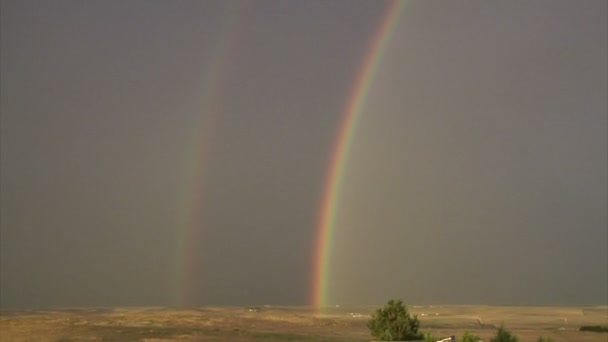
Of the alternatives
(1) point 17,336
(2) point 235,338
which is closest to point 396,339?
(2) point 235,338

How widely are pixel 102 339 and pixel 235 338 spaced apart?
347 inches

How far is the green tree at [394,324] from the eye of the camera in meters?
38.2

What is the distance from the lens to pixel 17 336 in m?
57.4

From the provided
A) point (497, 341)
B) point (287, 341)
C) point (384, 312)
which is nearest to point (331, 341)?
point (287, 341)

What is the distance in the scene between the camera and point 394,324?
127 ft

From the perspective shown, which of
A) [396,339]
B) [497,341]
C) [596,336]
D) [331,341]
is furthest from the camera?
[596,336]

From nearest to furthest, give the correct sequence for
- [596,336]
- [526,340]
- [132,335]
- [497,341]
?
[497,341], [526,340], [132,335], [596,336]

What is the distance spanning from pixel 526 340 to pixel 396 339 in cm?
2113

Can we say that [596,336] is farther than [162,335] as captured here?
Yes

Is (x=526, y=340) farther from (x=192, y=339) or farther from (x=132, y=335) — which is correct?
(x=132, y=335)

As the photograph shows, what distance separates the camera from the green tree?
3819 cm

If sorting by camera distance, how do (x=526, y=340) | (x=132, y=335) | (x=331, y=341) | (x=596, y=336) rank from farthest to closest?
1. (x=596, y=336)
2. (x=132, y=335)
3. (x=526, y=340)
4. (x=331, y=341)

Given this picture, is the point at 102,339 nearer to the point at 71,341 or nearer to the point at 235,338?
the point at 71,341

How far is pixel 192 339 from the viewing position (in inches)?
2154
